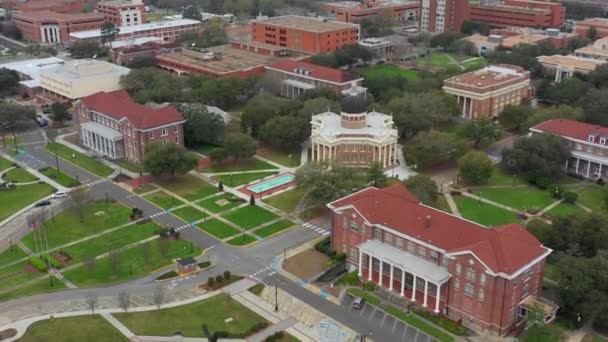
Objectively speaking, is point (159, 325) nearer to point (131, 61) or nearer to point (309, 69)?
point (309, 69)

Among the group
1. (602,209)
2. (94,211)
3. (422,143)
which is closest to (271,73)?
(422,143)

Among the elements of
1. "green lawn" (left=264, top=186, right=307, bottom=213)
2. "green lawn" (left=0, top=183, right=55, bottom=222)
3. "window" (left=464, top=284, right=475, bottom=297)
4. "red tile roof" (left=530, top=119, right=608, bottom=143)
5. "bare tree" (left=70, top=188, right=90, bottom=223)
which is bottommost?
"green lawn" (left=264, top=186, right=307, bottom=213)

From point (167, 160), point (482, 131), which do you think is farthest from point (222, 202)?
point (482, 131)

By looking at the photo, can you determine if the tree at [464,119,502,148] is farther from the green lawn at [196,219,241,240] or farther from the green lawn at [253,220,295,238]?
the green lawn at [196,219,241,240]

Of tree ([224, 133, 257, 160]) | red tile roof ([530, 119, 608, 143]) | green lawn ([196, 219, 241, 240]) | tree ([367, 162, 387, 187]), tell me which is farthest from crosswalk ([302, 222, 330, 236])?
red tile roof ([530, 119, 608, 143])

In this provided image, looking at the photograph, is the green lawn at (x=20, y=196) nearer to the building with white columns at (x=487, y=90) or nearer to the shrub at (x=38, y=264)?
the shrub at (x=38, y=264)

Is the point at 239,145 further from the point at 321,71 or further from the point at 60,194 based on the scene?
the point at 321,71

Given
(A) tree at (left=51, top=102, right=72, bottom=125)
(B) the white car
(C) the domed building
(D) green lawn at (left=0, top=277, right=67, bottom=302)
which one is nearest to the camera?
(D) green lawn at (left=0, top=277, right=67, bottom=302)

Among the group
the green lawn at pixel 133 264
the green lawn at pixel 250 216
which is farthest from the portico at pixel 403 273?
the green lawn at pixel 133 264
